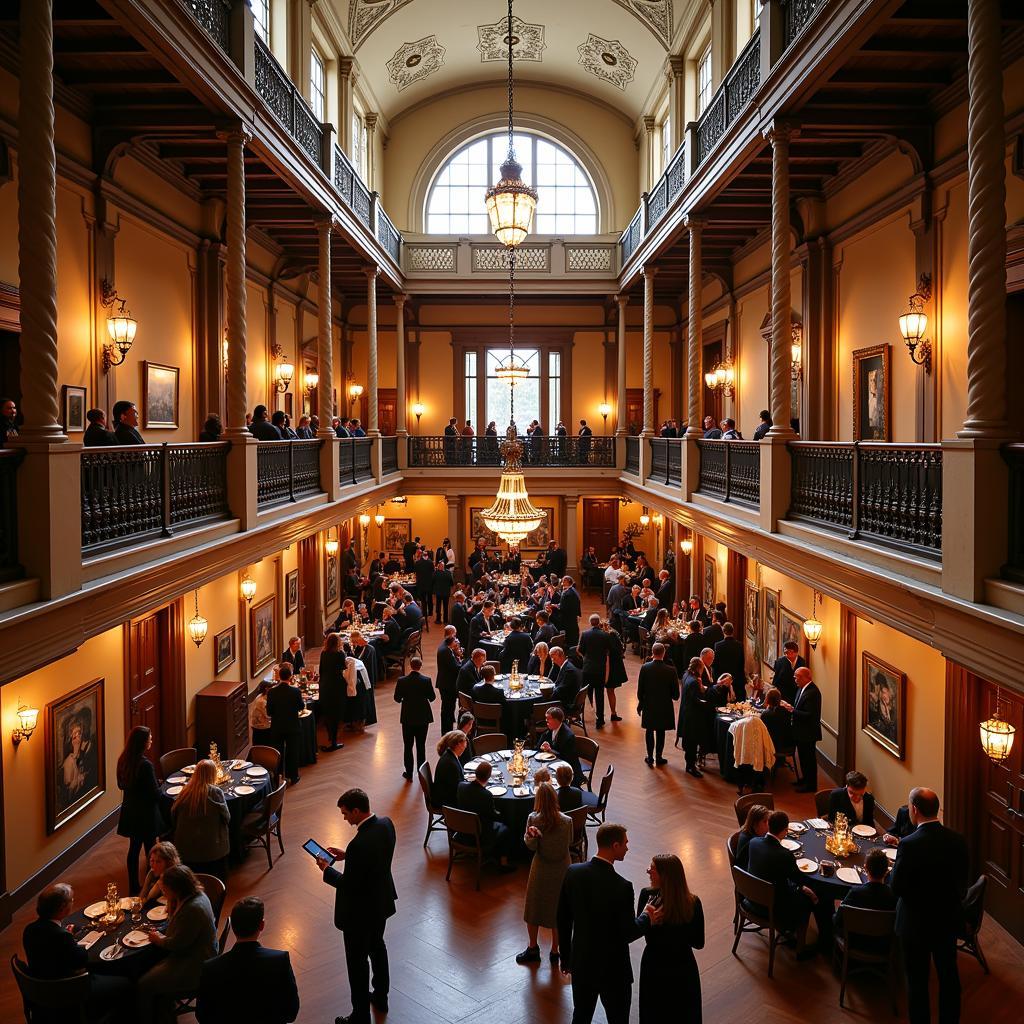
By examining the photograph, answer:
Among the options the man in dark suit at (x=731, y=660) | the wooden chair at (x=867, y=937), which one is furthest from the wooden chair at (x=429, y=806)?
the man in dark suit at (x=731, y=660)

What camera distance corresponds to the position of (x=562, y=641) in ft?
44.8

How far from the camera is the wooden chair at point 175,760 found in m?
9.25

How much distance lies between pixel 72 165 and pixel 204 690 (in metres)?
6.65

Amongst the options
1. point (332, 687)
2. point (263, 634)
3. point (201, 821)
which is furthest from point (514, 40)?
point (201, 821)

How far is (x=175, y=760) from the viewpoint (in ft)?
30.7

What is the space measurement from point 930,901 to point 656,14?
60.6ft

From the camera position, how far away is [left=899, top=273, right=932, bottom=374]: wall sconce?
30.9ft

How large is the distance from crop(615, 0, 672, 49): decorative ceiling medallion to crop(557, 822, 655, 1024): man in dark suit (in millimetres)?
18236

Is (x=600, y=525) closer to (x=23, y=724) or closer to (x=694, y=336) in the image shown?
(x=694, y=336)

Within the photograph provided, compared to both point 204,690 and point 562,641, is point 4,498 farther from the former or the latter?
point 562,641

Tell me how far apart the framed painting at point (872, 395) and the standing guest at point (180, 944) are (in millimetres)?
9410

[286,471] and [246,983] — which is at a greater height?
[286,471]

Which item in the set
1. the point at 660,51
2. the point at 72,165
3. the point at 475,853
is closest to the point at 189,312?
the point at 72,165

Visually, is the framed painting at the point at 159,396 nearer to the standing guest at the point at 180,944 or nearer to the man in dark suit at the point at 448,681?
the man in dark suit at the point at 448,681
